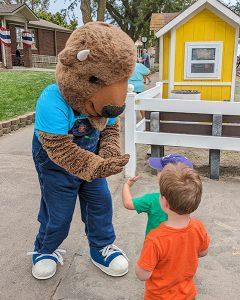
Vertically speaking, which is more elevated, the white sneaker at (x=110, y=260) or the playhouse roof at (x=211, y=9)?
the playhouse roof at (x=211, y=9)

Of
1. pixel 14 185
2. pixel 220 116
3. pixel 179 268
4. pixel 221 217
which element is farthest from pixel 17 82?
pixel 179 268

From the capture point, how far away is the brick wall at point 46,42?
2833 centimetres

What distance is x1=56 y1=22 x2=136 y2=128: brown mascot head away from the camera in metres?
2.12

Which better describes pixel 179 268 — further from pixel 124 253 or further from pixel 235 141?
pixel 235 141

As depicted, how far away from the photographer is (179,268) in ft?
5.82

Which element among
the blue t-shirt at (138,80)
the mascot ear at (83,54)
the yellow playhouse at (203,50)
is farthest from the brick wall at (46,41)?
the mascot ear at (83,54)

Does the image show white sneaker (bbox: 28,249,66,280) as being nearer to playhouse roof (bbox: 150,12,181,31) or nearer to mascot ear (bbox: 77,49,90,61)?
mascot ear (bbox: 77,49,90,61)

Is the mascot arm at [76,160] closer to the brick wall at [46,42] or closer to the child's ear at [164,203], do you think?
the child's ear at [164,203]

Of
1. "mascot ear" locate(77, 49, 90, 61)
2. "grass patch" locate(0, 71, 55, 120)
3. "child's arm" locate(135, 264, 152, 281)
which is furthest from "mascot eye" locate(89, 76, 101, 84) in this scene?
"grass patch" locate(0, 71, 55, 120)

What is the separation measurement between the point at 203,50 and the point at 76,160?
4902 mm

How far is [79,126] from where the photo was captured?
2.32 metres

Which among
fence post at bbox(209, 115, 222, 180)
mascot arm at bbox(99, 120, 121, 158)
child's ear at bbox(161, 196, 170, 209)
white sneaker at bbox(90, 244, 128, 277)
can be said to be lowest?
white sneaker at bbox(90, 244, 128, 277)

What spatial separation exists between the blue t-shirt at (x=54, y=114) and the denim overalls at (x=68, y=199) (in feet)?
0.31

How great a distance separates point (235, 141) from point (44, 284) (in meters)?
2.62
